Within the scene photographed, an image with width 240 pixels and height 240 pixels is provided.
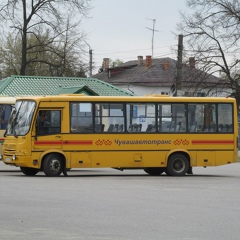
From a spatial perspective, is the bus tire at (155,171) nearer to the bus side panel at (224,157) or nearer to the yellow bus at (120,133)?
the yellow bus at (120,133)

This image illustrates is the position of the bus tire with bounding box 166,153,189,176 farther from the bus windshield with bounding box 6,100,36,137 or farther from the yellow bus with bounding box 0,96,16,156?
the yellow bus with bounding box 0,96,16,156

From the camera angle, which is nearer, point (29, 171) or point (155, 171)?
point (29, 171)

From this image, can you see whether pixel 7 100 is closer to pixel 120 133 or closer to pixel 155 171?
pixel 155 171

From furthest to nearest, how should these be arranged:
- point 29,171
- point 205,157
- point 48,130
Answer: point 205,157, point 29,171, point 48,130

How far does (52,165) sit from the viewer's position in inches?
1093

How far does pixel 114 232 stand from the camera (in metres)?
13.0

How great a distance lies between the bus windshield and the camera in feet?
91.6

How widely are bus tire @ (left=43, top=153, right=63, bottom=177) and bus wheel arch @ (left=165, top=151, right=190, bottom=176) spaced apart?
3.58m

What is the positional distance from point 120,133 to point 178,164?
7.05 ft

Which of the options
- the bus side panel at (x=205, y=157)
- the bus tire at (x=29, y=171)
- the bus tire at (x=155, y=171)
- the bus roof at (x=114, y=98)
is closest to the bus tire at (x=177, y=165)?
the bus side panel at (x=205, y=157)

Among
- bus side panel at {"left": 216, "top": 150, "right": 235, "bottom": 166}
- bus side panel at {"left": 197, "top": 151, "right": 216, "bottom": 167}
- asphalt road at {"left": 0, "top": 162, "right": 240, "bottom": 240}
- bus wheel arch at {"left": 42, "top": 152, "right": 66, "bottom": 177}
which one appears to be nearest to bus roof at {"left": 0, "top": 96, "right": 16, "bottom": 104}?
bus wheel arch at {"left": 42, "top": 152, "right": 66, "bottom": 177}

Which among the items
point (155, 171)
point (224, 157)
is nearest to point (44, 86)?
point (155, 171)

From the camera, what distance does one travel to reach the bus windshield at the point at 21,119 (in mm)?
27906

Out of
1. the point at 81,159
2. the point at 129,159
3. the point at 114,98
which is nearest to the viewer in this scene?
the point at 81,159
